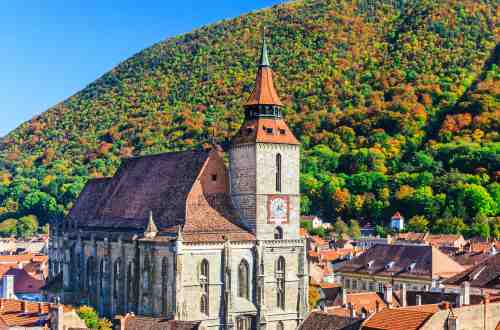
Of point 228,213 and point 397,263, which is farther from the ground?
point 228,213

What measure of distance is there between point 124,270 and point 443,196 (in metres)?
93.6

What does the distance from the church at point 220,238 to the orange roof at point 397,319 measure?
1682 cm

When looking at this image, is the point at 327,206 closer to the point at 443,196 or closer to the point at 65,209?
the point at 443,196

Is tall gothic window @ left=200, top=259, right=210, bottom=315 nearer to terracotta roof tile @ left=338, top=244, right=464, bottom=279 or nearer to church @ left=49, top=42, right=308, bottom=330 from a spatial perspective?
church @ left=49, top=42, right=308, bottom=330

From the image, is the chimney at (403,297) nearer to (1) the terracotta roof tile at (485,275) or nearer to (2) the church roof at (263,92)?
(1) the terracotta roof tile at (485,275)

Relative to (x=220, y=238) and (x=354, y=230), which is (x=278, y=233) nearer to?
(x=220, y=238)

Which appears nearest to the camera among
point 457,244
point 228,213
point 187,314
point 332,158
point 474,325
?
point 474,325

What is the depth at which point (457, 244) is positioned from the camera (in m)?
130

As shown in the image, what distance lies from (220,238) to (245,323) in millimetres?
7683

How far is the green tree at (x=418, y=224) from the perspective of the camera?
153 meters

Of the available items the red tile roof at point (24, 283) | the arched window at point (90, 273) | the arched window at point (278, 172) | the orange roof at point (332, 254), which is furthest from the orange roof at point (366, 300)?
the orange roof at point (332, 254)

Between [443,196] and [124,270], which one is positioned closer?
[124,270]

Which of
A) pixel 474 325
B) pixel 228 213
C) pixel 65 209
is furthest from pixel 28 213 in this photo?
pixel 474 325

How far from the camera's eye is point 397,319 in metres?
53.1
